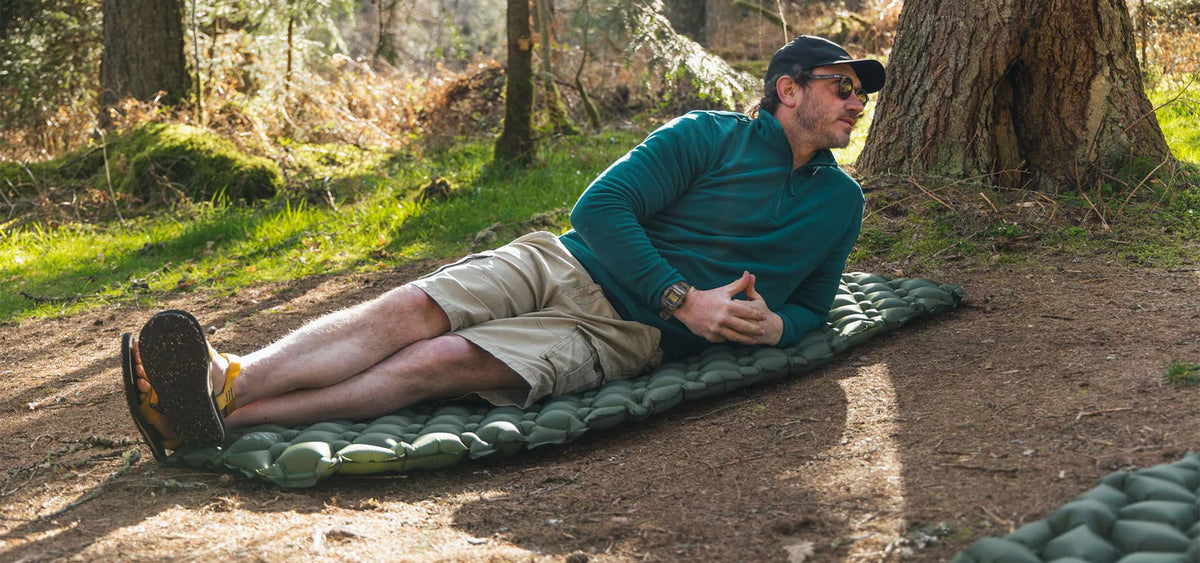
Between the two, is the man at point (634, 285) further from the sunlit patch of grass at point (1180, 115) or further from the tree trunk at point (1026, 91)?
→ the sunlit patch of grass at point (1180, 115)

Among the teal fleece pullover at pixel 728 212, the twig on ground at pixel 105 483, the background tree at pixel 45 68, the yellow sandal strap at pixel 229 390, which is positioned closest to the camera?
the twig on ground at pixel 105 483

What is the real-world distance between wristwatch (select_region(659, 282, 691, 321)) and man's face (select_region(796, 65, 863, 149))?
0.89 meters

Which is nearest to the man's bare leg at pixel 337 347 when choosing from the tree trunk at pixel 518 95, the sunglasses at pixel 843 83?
the sunglasses at pixel 843 83

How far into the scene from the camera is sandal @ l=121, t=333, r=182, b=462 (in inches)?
121

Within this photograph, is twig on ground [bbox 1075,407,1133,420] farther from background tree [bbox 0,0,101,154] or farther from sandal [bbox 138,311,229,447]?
background tree [bbox 0,0,101,154]

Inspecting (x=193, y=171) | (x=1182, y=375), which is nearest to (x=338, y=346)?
(x=1182, y=375)

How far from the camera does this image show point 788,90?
13.3ft

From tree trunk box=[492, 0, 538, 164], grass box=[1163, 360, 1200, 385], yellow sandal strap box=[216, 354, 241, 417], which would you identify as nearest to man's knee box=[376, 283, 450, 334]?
yellow sandal strap box=[216, 354, 241, 417]

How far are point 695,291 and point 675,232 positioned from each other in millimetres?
371

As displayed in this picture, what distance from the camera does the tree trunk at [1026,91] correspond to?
535cm

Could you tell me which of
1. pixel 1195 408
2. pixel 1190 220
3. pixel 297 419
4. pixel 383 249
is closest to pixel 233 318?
pixel 383 249

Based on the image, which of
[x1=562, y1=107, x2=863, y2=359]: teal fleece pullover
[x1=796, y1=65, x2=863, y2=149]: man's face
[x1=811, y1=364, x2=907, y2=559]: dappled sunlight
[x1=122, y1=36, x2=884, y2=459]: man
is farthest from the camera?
[x1=796, y1=65, x2=863, y2=149]: man's face

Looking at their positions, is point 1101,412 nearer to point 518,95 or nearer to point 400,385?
point 400,385

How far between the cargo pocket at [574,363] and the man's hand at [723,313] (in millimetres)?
387
